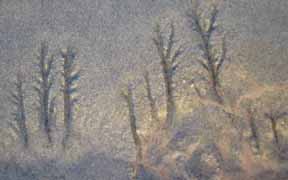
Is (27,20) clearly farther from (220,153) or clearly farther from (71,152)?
(220,153)

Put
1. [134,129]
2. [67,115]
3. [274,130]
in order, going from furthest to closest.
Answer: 1. [67,115]
2. [134,129]
3. [274,130]

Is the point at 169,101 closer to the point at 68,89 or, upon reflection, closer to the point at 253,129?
the point at 253,129

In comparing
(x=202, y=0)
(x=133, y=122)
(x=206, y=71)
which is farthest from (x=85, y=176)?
(x=202, y=0)

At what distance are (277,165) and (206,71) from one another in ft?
2.52

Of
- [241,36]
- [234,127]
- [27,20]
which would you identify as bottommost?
[234,127]

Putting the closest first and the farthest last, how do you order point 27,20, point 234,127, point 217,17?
point 234,127 < point 217,17 < point 27,20

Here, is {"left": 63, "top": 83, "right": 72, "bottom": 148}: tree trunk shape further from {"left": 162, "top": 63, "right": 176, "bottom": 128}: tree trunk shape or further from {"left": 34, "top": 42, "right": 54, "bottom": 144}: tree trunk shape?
{"left": 162, "top": 63, "right": 176, "bottom": 128}: tree trunk shape

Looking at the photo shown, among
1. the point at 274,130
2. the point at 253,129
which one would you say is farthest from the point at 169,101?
the point at 274,130

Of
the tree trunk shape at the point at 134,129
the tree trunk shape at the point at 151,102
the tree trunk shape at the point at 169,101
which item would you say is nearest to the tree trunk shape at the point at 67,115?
the tree trunk shape at the point at 134,129

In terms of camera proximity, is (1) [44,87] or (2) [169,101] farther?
(1) [44,87]

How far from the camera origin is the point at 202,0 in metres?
2.77

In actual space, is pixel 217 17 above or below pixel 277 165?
above

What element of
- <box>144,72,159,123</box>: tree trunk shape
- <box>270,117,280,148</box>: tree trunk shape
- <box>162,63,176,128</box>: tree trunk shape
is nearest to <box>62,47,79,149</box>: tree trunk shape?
<box>144,72,159,123</box>: tree trunk shape

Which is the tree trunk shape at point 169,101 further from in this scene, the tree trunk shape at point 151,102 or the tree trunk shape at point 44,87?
the tree trunk shape at point 44,87
